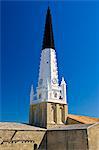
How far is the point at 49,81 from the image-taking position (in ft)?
144

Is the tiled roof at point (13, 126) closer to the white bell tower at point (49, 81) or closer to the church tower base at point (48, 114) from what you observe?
the church tower base at point (48, 114)

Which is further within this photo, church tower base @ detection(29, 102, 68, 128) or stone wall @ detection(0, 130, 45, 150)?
church tower base @ detection(29, 102, 68, 128)

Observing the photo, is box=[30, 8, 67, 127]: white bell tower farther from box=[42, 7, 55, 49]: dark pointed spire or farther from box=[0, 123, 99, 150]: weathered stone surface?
box=[0, 123, 99, 150]: weathered stone surface

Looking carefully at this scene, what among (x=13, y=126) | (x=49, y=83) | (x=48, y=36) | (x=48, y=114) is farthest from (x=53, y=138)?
(x=48, y=36)

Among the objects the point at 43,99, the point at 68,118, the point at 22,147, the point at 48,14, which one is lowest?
the point at 22,147

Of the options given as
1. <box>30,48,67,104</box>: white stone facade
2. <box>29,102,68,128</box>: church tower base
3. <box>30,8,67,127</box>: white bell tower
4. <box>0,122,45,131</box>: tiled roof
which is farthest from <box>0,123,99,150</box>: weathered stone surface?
<box>30,48,67,104</box>: white stone facade

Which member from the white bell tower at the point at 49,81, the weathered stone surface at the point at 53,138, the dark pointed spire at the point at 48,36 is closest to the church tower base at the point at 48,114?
the white bell tower at the point at 49,81

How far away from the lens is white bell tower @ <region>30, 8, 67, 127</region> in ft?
142

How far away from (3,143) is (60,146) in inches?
292

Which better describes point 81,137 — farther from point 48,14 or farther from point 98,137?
point 48,14

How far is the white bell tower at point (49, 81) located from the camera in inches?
1700

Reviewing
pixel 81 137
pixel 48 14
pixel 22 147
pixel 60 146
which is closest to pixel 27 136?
pixel 22 147

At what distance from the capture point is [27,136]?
38219 mm

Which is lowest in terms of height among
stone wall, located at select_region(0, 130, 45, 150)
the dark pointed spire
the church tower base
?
stone wall, located at select_region(0, 130, 45, 150)
